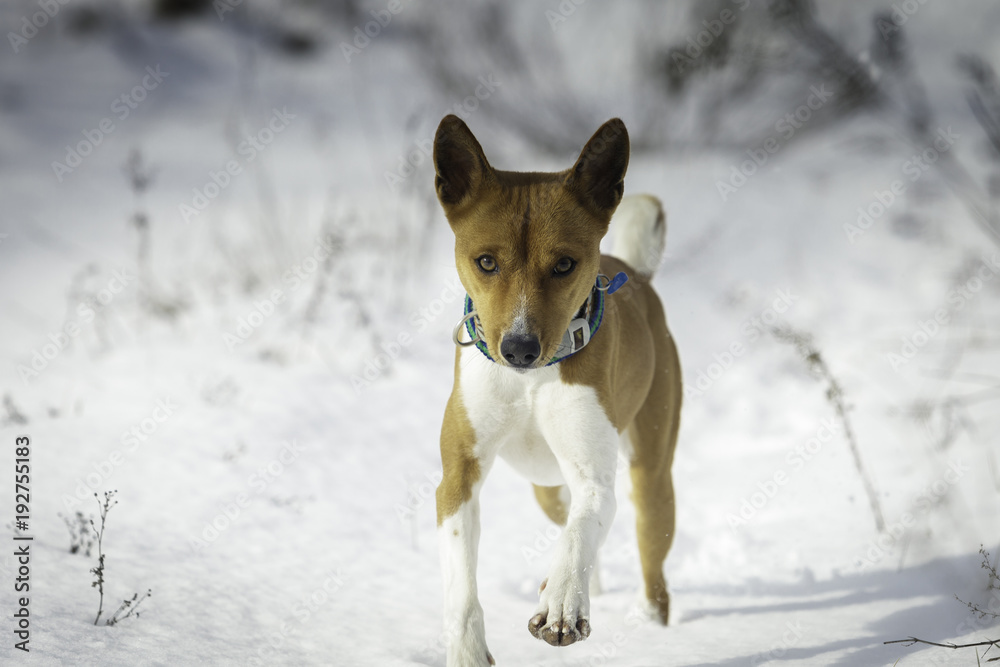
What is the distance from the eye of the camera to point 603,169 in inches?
99.8

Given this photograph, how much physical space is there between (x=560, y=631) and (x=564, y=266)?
42.7 inches

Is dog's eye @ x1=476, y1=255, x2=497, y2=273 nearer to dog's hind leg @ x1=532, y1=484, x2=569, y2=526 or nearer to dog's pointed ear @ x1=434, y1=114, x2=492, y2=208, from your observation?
dog's pointed ear @ x1=434, y1=114, x2=492, y2=208

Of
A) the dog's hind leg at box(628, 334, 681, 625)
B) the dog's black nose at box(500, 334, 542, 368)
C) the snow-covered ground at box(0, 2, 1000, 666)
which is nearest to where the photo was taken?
the dog's black nose at box(500, 334, 542, 368)

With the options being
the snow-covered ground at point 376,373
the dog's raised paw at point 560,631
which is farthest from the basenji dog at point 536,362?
the snow-covered ground at point 376,373

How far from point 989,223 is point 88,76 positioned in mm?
10881

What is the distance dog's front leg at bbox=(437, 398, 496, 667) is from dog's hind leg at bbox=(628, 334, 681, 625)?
976 mm

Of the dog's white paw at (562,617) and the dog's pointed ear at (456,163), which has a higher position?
the dog's pointed ear at (456,163)

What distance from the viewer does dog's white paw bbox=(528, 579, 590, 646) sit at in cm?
198

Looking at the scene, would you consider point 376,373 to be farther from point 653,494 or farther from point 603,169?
point 603,169

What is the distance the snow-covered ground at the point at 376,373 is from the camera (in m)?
3.15

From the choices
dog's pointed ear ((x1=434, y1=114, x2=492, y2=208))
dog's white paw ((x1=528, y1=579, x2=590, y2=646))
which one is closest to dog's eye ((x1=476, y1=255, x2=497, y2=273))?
dog's pointed ear ((x1=434, y1=114, x2=492, y2=208))

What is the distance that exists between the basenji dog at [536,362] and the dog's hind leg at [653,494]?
1.22 feet

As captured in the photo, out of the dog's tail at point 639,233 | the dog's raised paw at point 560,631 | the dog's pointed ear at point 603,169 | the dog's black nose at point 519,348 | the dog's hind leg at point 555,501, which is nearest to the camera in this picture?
the dog's raised paw at point 560,631

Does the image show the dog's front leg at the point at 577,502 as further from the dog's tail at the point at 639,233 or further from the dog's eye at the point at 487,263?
the dog's tail at the point at 639,233
